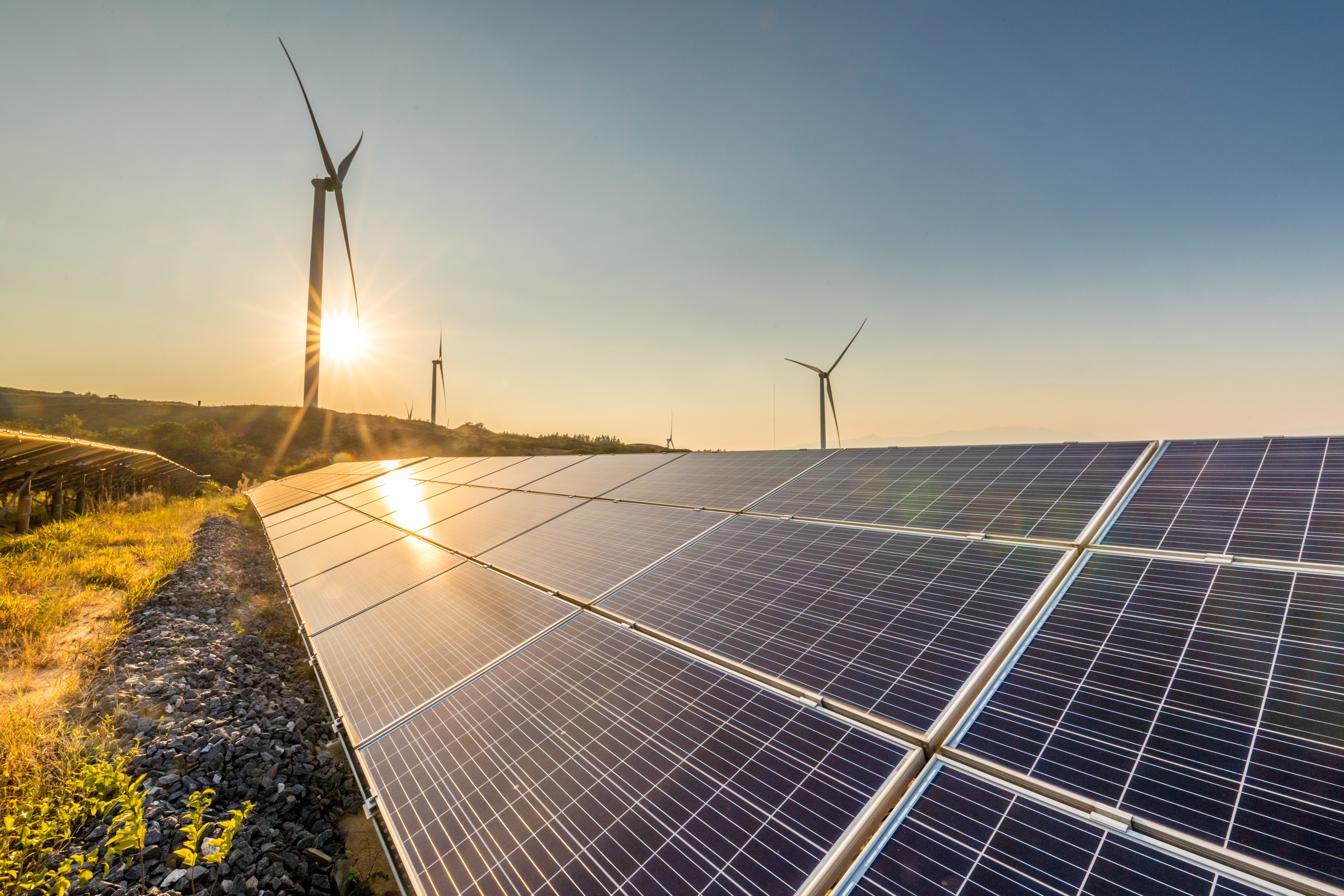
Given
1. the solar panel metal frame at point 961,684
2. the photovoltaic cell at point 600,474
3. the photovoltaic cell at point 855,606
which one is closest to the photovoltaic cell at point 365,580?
the photovoltaic cell at point 600,474

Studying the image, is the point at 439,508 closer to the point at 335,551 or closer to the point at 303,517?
the point at 335,551

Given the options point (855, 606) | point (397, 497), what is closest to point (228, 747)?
point (855, 606)

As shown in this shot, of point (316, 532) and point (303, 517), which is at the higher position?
point (316, 532)

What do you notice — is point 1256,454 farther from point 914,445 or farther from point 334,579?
point 334,579

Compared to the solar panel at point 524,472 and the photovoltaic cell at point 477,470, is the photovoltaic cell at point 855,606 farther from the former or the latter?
the photovoltaic cell at point 477,470

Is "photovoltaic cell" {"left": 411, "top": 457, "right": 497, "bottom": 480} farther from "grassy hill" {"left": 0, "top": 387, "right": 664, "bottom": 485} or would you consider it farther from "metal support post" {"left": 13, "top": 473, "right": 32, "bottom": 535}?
"grassy hill" {"left": 0, "top": 387, "right": 664, "bottom": 485}
